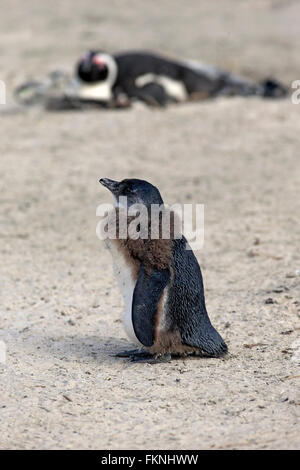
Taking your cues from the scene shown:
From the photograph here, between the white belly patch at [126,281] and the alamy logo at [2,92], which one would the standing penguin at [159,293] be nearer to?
the white belly patch at [126,281]

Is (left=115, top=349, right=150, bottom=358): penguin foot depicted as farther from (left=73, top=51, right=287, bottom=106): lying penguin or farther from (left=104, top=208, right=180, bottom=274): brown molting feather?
(left=73, top=51, right=287, bottom=106): lying penguin

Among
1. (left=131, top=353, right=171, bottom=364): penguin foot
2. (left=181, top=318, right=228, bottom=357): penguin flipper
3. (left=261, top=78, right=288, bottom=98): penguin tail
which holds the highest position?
(left=261, top=78, right=288, bottom=98): penguin tail

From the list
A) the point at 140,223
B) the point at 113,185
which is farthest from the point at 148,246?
the point at 113,185

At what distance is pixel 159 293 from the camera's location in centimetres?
388

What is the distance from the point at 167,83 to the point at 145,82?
259 mm

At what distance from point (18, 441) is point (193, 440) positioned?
630 millimetres

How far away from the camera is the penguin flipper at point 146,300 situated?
3.87 meters

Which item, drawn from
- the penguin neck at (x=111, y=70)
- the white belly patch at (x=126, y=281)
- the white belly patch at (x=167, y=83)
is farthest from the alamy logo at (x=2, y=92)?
the white belly patch at (x=126, y=281)

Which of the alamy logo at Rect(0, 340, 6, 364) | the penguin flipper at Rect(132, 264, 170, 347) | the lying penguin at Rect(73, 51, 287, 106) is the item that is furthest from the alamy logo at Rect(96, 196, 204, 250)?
the lying penguin at Rect(73, 51, 287, 106)

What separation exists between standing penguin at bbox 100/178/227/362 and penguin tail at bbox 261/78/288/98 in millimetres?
6643

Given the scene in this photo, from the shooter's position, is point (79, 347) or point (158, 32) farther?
point (158, 32)

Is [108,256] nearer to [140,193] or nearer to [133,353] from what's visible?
[133,353]

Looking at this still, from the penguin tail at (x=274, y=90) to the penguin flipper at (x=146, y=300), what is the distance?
6.85 m

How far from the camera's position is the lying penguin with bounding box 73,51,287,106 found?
33.8 ft
